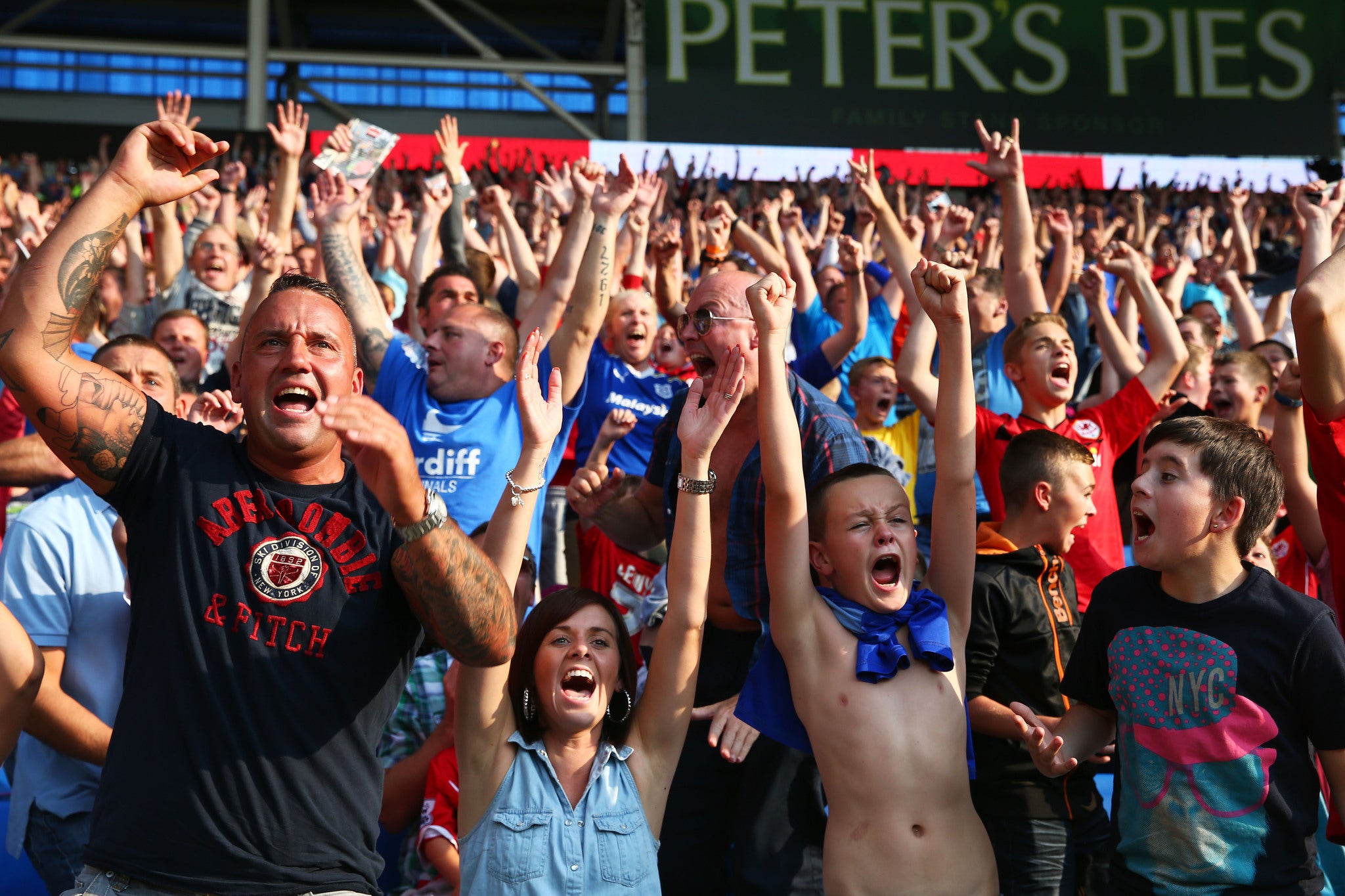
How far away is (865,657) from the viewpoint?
2.75 metres

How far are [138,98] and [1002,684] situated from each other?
25298 mm

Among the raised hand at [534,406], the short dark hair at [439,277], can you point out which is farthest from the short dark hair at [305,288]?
the short dark hair at [439,277]

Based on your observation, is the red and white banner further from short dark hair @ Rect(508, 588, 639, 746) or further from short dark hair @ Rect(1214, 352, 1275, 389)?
short dark hair @ Rect(508, 588, 639, 746)

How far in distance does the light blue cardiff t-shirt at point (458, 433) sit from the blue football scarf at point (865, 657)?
4.33 ft

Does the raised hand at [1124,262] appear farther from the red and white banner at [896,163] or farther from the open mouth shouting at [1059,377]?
the red and white banner at [896,163]

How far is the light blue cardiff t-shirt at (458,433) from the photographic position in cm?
400

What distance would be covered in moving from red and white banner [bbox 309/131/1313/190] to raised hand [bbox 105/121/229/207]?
12543 mm

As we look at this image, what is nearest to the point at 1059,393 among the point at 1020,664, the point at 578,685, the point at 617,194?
the point at 1020,664

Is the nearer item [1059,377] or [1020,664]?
[1020,664]

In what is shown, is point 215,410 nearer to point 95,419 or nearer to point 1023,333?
point 95,419

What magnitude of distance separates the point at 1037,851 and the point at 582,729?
1.24 meters

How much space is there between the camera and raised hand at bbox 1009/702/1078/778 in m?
2.59

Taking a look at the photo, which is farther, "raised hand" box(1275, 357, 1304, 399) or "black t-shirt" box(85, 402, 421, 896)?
"raised hand" box(1275, 357, 1304, 399)

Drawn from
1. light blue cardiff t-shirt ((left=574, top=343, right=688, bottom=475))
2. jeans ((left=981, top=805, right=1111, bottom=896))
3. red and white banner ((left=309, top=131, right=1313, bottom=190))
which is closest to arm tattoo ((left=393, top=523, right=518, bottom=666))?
jeans ((left=981, top=805, right=1111, bottom=896))
